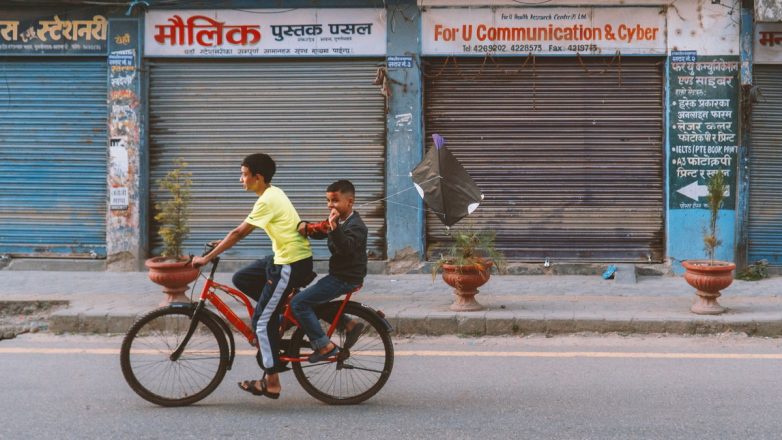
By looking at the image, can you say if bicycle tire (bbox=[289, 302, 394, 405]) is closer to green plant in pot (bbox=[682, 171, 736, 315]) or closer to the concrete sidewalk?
the concrete sidewalk

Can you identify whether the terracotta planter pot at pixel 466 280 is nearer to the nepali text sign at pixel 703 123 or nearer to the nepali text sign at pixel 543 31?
the nepali text sign at pixel 543 31

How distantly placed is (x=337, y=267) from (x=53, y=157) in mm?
8115

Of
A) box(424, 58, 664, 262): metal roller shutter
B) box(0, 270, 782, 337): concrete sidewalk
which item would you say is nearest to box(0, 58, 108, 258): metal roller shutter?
box(0, 270, 782, 337): concrete sidewalk

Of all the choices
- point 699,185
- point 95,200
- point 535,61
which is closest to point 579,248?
point 699,185

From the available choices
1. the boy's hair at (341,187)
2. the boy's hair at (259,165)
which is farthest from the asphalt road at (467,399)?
the boy's hair at (259,165)

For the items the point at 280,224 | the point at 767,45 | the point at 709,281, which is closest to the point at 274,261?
the point at 280,224

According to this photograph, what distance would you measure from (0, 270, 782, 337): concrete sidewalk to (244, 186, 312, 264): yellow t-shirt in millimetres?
2843

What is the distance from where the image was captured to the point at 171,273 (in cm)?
827

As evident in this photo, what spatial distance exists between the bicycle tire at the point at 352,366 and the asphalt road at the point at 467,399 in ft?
0.36

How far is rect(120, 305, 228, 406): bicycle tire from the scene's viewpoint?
5168mm

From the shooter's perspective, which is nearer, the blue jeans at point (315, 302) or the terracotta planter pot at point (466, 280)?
the blue jeans at point (315, 302)

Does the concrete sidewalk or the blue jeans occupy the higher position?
the blue jeans

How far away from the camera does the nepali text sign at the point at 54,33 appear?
1168 cm

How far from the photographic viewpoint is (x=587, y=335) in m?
7.74
